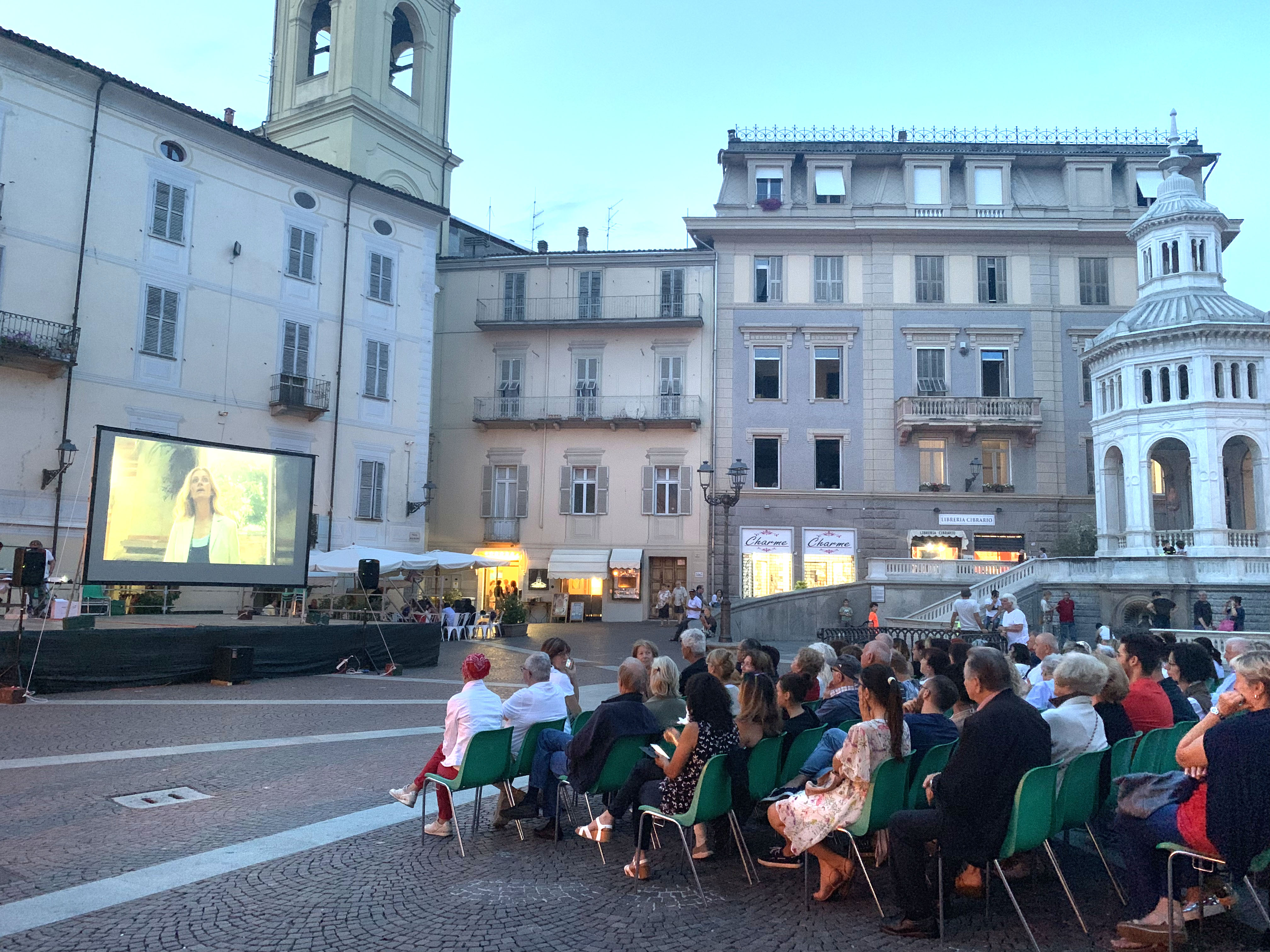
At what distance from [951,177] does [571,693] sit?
32.4m

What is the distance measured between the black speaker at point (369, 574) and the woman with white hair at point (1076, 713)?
50.6 ft

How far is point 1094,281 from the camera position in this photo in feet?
111

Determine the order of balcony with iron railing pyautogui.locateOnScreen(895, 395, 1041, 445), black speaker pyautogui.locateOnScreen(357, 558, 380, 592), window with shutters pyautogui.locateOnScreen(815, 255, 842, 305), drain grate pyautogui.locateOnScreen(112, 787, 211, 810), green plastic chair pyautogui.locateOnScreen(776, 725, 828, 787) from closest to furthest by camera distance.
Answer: green plastic chair pyautogui.locateOnScreen(776, 725, 828, 787), drain grate pyautogui.locateOnScreen(112, 787, 211, 810), black speaker pyautogui.locateOnScreen(357, 558, 380, 592), balcony with iron railing pyautogui.locateOnScreen(895, 395, 1041, 445), window with shutters pyautogui.locateOnScreen(815, 255, 842, 305)

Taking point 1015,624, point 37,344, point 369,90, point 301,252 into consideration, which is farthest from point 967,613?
point 369,90

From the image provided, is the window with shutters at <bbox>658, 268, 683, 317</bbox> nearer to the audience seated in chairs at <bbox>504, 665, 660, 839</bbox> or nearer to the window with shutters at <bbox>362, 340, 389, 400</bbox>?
the window with shutters at <bbox>362, 340, 389, 400</bbox>

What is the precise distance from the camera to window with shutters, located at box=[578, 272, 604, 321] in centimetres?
3491

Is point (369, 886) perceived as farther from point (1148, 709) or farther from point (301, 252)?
point (301, 252)

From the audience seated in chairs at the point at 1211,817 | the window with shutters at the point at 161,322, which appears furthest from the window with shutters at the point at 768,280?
the audience seated in chairs at the point at 1211,817

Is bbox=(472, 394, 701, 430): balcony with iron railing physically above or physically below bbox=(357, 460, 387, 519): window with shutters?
above

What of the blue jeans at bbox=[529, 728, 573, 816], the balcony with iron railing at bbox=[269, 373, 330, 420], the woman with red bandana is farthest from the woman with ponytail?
the balcony with iron railing at bbox=[269, 373, 330, 420]

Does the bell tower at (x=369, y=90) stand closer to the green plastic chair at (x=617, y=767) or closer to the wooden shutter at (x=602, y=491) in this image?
the wooden shutter at (x=602, y=491)

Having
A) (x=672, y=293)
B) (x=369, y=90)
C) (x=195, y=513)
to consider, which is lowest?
(x=195, y=513)

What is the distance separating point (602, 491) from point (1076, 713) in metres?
29.0

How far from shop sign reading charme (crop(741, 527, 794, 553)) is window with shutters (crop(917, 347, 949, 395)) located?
6.97m
